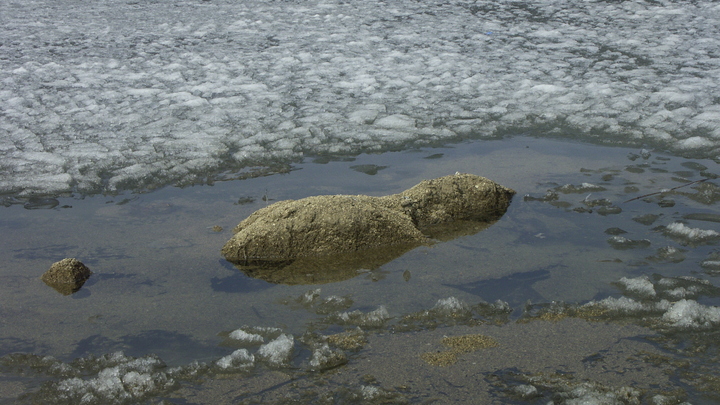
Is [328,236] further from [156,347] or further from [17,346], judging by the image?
[17,346]

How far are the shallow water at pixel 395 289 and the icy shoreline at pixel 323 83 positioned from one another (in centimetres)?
50

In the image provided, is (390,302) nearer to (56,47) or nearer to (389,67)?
(389,67)

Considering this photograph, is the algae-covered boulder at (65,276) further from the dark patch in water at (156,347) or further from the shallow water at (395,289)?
the dark patch in water at (156,347)

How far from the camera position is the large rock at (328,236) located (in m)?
3.64

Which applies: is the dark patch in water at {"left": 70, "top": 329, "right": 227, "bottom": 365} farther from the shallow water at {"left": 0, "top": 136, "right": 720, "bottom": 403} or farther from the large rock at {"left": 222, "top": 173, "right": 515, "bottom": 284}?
the large rock at {"left": 222, "top": 173, "right": 515, "bottom": 284}

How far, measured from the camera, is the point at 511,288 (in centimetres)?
339

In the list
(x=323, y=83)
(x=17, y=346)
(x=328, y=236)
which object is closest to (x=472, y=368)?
(x=328, y=236)

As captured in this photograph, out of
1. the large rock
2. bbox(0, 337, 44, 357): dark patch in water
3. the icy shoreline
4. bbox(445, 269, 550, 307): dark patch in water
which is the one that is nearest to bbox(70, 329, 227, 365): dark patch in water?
bbox(0, 337, 44, 357): dark patch in water

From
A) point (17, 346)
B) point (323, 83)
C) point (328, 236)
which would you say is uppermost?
point (323, 83)

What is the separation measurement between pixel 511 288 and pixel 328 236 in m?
1.07

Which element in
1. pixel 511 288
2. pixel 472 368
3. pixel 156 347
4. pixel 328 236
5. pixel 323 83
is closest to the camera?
pixel 472 368

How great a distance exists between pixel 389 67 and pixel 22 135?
3.56 metres

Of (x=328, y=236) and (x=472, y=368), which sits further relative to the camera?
(x=328, y=236)

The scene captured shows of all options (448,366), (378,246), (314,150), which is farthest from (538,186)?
(448,366)
